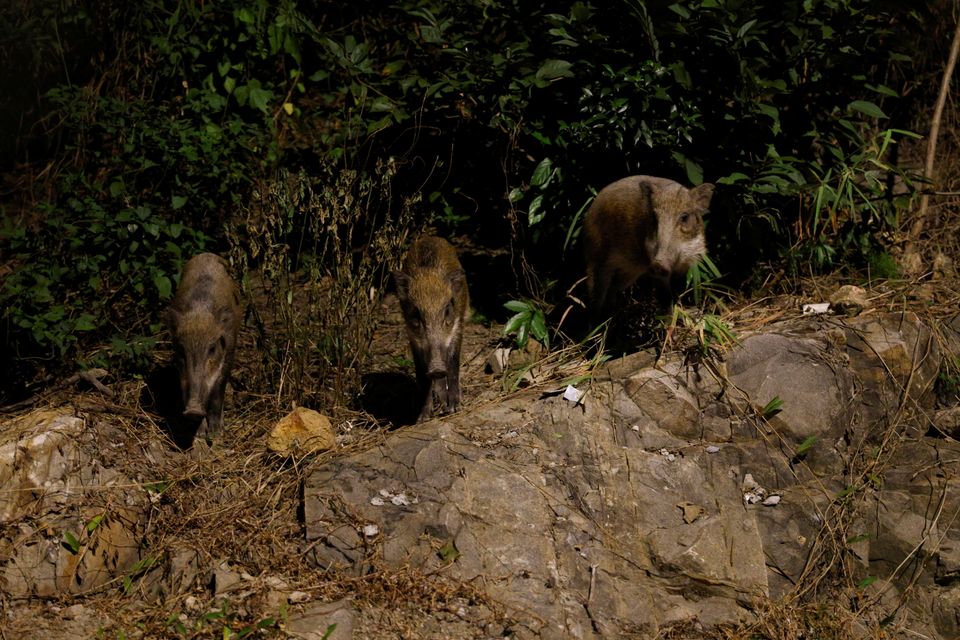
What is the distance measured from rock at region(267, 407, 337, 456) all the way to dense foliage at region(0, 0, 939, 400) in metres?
1.41

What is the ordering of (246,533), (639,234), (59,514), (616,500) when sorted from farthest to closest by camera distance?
(639,234) < (616,500) < (59,514) < (246,533)

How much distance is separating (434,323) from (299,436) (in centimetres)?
117

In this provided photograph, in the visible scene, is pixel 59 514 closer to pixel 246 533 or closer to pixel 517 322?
pixel 246 533

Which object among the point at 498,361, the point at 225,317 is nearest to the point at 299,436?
the point at 225,317

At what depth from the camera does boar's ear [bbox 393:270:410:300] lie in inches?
258

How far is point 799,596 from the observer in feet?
17.9

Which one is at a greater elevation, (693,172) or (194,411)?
(693,172)

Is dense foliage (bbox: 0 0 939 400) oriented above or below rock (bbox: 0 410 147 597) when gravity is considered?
above

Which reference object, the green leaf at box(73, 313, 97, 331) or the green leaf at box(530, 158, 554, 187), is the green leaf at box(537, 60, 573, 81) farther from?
the green leaf at box(73, 313, 97, 331)

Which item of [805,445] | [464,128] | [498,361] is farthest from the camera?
[464,128]

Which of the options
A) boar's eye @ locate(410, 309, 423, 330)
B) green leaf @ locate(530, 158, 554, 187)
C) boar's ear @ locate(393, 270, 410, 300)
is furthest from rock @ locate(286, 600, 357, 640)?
green leaf @ locate(530, 158, 554, 187)

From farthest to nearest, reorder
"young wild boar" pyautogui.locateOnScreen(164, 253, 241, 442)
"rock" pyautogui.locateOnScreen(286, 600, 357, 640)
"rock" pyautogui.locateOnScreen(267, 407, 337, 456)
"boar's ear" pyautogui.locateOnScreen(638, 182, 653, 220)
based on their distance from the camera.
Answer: "boar's ear" pyautogui.locateOnScreen(638, 182, 653, 220)
"young wild boar" pyautogui.locateOnScreen(164, 253, 241, 442)
"rock" pyautogui.locateOnScreen(267, 407, 337, 456)
"rock" pyautogui.locateOnScreen(286, 600, 357, 640)

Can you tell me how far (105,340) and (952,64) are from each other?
7.46 m

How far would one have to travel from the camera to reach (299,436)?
5.96m
